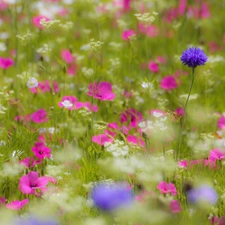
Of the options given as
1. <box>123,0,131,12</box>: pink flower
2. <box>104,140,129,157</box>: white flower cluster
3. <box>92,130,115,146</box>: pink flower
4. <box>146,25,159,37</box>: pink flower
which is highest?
<box>104,140,129,157</box>: white flower cluster

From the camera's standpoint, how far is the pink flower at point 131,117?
2.20 metres

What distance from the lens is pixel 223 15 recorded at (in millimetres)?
3463

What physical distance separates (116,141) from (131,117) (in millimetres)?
601

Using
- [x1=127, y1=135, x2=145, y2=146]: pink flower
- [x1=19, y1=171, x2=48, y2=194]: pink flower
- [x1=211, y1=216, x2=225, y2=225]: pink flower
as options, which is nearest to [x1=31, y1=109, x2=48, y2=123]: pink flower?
[x1=127, y1=135, x2=145, y2=146]: pink flower

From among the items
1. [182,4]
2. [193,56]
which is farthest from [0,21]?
[193,56]

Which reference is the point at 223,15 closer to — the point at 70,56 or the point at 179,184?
the point at 70,56

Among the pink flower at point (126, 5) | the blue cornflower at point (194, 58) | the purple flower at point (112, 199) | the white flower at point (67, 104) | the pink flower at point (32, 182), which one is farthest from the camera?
the pink flower at point (126, 5)

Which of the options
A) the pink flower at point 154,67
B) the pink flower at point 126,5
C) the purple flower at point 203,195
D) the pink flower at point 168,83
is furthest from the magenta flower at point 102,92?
the pink flower at point 126,5

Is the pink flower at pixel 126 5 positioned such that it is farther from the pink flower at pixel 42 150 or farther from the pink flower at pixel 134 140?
the pink flower at pixel 42 150

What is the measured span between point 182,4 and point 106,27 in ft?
1.69

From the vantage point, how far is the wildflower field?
1.43 m

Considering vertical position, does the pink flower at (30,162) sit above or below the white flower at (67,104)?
below

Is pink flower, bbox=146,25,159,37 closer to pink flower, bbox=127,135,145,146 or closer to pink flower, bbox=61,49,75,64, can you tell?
pink flower, bbox=61,49,75,64

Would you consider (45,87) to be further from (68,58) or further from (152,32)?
(152,32)
